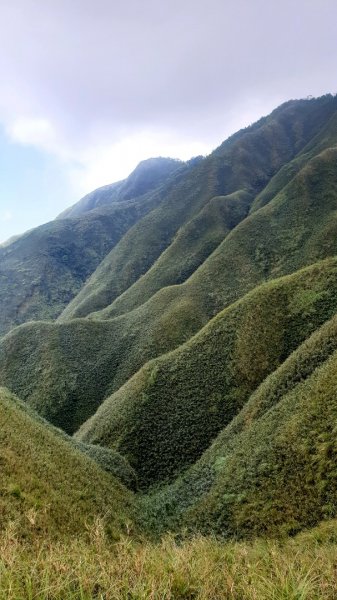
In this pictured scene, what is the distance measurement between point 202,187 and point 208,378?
13055cm

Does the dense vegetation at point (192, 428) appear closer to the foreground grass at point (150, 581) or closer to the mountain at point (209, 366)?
the foreground grass at point (150, 581)

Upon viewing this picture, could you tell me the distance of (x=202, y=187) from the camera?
155m

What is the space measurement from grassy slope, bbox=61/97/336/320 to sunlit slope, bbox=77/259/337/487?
60859 mm

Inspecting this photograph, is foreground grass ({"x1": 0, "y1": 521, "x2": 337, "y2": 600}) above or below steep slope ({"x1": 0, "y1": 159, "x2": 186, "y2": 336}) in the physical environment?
below

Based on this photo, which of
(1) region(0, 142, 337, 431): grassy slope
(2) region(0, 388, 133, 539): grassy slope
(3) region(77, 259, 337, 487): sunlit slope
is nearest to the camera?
(2) region(0, 388, 133, 539): grassy slope

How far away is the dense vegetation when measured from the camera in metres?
7.29

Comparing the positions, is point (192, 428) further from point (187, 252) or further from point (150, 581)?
point (187, 252)

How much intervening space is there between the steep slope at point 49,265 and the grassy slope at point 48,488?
110481 millimetres

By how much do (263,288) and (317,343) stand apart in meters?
16.6

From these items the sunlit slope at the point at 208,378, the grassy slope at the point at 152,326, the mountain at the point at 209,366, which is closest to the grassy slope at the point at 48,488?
the mountain at the point at 209,366

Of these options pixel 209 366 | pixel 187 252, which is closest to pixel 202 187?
pixel 187 252

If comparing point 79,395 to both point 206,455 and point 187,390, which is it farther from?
point 206,455

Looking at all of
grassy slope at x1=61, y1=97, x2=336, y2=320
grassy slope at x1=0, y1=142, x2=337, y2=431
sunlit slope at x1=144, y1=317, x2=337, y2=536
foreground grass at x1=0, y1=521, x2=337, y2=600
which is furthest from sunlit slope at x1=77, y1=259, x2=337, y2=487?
grassy slope at x1=61, y1=97, x2=336, y2=320

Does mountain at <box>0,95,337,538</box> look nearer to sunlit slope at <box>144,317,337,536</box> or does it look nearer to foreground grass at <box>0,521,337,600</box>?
sunlit slope at <box>144,317,337,536</box>
